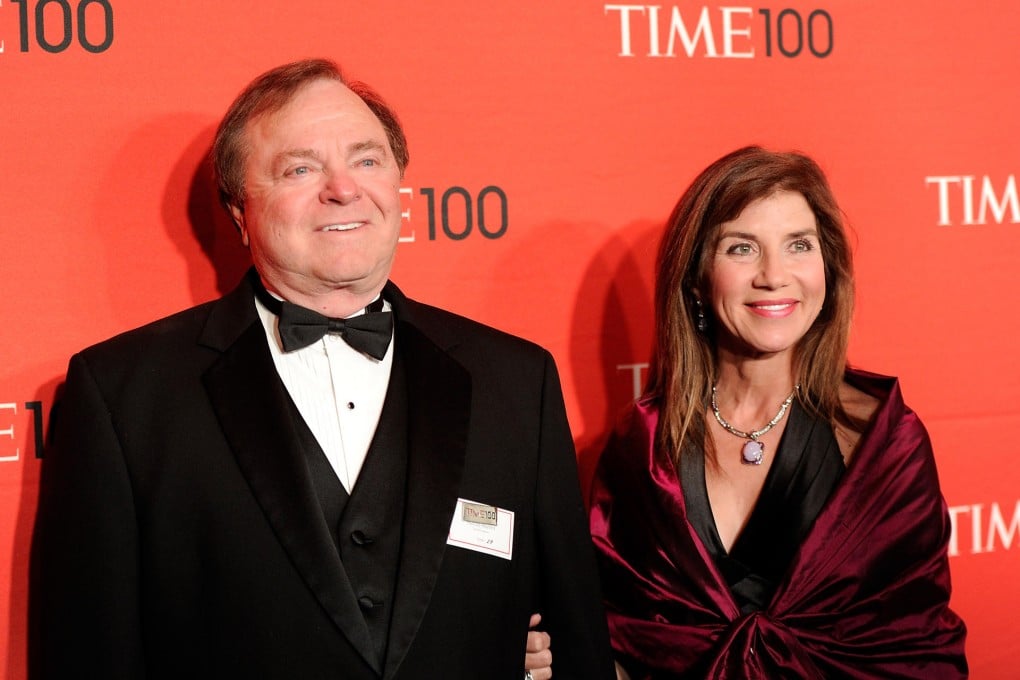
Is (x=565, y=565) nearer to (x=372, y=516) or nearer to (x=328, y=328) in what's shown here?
→ (x=372, y=516)

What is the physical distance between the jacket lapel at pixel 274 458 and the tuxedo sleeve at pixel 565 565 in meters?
0.39

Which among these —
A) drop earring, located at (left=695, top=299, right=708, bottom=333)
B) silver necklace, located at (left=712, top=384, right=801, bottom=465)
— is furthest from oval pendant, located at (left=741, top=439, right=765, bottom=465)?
drop earring, located at (left=695, top=299, right=708, bottom=333)

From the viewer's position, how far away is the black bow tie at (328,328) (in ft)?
6.05

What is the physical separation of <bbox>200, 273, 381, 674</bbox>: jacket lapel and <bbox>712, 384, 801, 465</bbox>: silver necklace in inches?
34.6

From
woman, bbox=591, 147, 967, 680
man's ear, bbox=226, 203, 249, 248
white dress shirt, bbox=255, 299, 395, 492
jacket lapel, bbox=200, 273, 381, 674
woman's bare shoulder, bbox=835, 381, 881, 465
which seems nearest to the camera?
jacket lapel, bbox=200, 273, 381, 674

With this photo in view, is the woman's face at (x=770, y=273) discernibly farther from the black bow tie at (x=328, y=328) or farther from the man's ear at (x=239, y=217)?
the man's ear at (x=239, y=217)

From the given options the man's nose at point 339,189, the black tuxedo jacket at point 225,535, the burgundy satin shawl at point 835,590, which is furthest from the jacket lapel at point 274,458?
the burgundy satin shawl at point 835,590

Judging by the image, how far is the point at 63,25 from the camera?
2148 mm

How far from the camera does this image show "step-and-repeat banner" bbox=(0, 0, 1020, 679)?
7.06 ft

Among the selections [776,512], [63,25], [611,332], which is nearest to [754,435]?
[776,512]

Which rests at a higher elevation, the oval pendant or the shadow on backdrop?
the shadow on backdrop

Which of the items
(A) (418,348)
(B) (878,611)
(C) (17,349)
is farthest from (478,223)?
(B) (878,611)

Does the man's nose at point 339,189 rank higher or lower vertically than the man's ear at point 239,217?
higher

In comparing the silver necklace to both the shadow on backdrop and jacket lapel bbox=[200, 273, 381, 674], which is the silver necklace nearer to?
the shadow on backdrop
